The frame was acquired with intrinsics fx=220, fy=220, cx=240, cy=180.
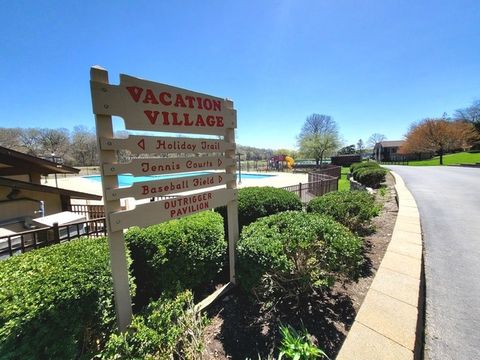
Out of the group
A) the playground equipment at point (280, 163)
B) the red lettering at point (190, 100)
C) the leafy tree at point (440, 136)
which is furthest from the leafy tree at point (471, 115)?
the red lettering at point (190, 100)

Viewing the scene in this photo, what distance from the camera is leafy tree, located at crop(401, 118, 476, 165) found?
38750 millimetres

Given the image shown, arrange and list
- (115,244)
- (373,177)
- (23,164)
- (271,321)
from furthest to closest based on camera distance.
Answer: (373,177) < (23,164) < (271,321) < (115,244)

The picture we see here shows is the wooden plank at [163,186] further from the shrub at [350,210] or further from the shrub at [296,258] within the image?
the shrub at [350,210]

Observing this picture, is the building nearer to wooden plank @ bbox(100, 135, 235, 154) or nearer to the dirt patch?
wooden plank @ bbox(100, 135, 235, 154)

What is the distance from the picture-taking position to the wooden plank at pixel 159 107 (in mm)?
2119

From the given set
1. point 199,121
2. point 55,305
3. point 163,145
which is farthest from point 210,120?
point 55,305

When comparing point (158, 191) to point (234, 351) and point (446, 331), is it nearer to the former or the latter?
point (234, 351)

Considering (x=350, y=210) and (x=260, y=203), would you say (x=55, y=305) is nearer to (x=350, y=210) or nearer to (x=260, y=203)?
(x=260, y=203)

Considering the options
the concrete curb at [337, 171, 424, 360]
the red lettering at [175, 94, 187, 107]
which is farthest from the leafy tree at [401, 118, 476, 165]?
the red lettering at [175, 94, 187, 107]

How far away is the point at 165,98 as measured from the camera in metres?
2.58

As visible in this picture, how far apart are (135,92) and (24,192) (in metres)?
9.06

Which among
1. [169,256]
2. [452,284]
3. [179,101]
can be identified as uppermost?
[179,101]

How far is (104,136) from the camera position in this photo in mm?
2082

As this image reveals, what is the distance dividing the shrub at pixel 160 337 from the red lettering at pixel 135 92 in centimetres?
220
